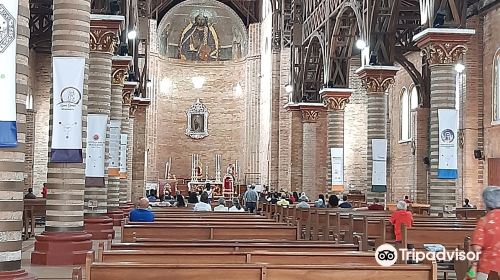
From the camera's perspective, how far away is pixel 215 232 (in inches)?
493

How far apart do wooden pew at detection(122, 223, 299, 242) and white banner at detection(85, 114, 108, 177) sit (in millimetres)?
3941

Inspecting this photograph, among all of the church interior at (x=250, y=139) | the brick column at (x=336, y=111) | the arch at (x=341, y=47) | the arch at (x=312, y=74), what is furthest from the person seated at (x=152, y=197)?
the arch at (x=341, y=47)

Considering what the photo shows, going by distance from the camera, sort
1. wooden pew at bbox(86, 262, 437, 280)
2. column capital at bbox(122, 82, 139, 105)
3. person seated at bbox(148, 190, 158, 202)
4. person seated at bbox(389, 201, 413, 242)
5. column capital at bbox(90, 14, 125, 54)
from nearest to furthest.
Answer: wooden pew at bbox(86, 262, 437, 280) → person seated at bbox(389, 201, 413, 242) → column capital at bbox(90, 14, 125, 54) → column capital at bbox(122, 82, 139, 105) → person seated at bbox(148, 190, 158, 202)

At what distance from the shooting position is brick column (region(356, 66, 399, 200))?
2459cm

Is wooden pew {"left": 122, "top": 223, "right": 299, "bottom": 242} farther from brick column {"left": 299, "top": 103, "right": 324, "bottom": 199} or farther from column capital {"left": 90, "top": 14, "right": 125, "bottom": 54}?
brick column {"left": 299, "top": 103, "right": 324, "bottom": 199}

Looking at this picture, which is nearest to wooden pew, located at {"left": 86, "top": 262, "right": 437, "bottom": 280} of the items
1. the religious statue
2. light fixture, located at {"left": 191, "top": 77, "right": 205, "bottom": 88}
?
light fixture, located at {"left": 191, "top": 77, "right": 205, "bottom": 88}

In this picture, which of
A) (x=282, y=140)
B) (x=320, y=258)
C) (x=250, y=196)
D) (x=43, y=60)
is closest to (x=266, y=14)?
(x=282, y=140)

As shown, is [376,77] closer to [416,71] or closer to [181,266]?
[416,71]

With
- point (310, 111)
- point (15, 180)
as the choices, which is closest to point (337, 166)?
point (310, 111)

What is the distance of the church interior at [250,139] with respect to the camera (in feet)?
25.7

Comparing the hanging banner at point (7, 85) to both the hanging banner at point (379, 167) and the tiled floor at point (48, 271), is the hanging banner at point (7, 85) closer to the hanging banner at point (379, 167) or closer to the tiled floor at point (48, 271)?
the tiled floor at point (48, 271)

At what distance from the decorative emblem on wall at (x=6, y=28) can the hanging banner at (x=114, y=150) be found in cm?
1244

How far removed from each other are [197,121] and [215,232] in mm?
36558

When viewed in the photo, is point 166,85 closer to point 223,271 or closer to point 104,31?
point 104,31
